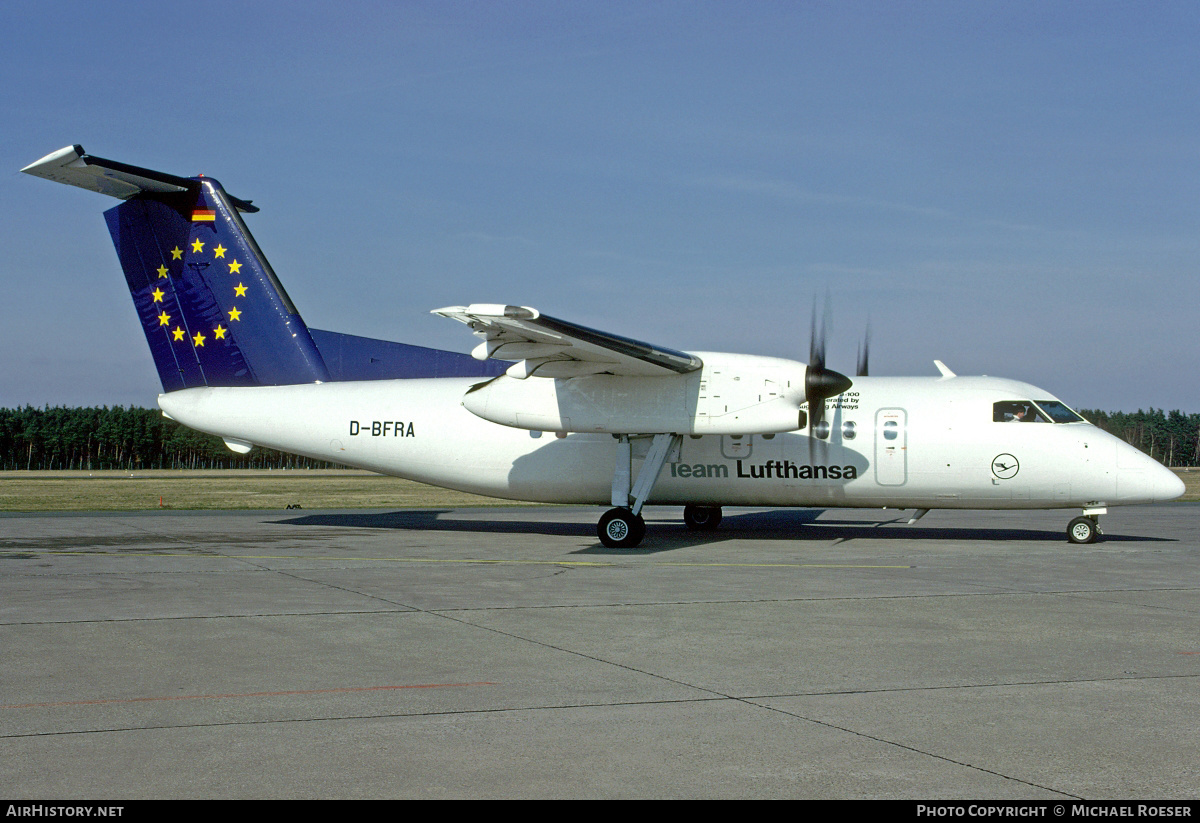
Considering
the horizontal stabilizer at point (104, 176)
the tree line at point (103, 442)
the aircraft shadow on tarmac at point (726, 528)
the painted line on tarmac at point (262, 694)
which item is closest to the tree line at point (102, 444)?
the tree line at point (103, 442)

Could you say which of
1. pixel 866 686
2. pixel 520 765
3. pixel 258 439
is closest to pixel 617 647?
pixel 866 686

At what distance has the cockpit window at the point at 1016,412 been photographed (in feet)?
61.1

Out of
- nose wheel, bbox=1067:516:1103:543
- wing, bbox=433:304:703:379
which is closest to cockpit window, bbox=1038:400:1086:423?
nose wheel, bbox=1067:516:1103:543

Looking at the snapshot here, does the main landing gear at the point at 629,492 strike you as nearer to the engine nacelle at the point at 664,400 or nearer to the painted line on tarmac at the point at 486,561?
the engine nacelle at the point at 664,400

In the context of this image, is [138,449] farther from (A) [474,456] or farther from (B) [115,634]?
Result: (B) [115,634]

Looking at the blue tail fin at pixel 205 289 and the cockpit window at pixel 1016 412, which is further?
the blue tail fin at pixel 205 289

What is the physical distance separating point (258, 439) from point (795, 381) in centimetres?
1080

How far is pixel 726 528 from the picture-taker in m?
23.0

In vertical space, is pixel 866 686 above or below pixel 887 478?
below

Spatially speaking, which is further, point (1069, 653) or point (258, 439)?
point (258, 439)

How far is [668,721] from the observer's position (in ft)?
20.5

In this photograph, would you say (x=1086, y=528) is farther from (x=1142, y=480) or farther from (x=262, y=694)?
(x=262, y=694)

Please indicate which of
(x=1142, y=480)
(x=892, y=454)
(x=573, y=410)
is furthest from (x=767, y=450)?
(x=1142, y=480)

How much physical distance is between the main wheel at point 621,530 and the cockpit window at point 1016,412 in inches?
270
